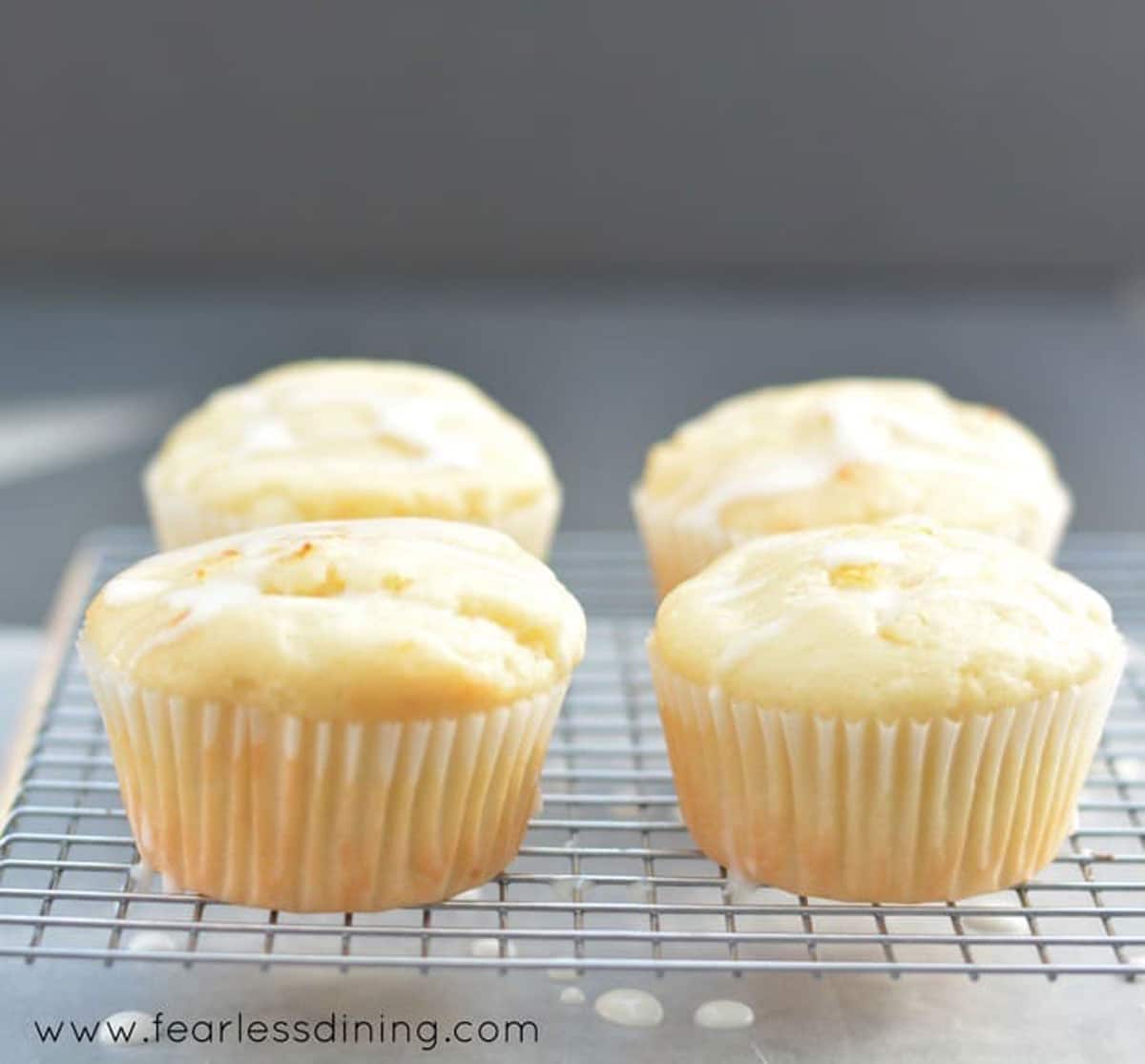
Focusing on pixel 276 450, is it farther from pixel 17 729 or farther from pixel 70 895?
pixel 70 895

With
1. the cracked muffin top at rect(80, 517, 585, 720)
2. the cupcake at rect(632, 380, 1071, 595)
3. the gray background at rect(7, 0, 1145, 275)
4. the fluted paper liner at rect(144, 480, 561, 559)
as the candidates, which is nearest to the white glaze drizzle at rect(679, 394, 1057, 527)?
the cupcake at rect(632, 380, 1071, 595)

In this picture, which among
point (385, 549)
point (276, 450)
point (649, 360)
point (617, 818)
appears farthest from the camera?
point (649, 360)

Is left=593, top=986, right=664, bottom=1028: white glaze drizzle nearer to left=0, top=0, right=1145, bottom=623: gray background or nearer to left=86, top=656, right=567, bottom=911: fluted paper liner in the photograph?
left=86, top=656, right=567, bottom=911: fluted paper liner

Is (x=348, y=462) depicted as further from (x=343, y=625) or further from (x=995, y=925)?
(x=995, y=925)

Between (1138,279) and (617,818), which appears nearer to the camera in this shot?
(617,818)

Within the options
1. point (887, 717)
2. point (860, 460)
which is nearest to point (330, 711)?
point (887, 717)

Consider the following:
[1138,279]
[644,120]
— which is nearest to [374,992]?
[644,120]

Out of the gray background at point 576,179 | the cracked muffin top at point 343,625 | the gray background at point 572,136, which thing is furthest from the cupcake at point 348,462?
the gray background at point 572,136
